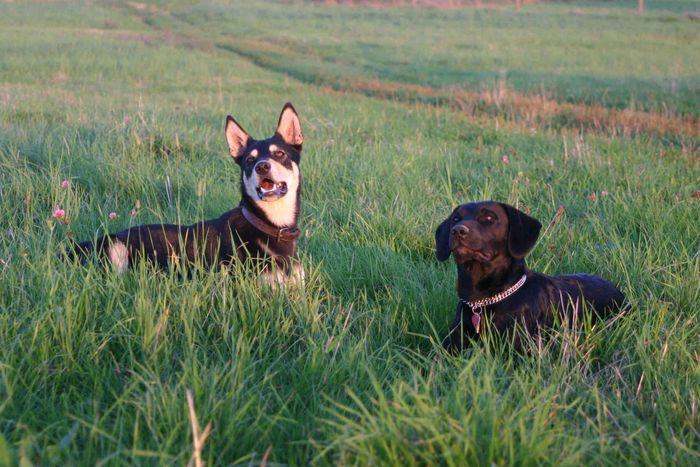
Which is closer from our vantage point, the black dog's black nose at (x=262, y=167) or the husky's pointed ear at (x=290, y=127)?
the black dog's black nose at (x=262, y=167)

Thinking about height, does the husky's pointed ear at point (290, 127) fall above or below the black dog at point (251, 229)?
above

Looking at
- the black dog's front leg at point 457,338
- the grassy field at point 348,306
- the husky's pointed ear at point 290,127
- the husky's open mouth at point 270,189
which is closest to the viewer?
the grassy field at point 348,306

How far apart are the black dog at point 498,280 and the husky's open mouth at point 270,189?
1.23m

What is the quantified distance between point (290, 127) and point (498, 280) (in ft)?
6.56

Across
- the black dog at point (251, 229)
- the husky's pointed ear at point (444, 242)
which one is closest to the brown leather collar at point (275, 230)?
the black dog at point (251, 229)

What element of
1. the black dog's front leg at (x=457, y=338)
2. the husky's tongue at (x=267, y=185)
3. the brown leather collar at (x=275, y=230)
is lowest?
the black dog's front leg at (x=457, y=338)

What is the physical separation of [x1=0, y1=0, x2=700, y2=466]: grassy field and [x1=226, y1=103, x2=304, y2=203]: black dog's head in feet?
1.55

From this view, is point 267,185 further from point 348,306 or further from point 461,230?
point 461,230

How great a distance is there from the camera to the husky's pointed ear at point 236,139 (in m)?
4.70

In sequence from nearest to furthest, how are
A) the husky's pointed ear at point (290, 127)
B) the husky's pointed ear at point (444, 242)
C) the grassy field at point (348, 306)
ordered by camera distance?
the grassy field at point (348, 306) → the husky's pointed ear at point (444, 242) → the husky's pointed ear at point (290, 127)

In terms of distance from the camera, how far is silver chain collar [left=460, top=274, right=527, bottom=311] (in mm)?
3363

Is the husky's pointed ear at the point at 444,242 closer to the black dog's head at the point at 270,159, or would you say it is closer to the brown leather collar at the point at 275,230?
the brown leather collar at the point at 275,230

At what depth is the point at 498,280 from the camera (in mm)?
3463

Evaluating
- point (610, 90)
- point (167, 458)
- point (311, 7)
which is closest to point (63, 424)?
point (167, 458)
